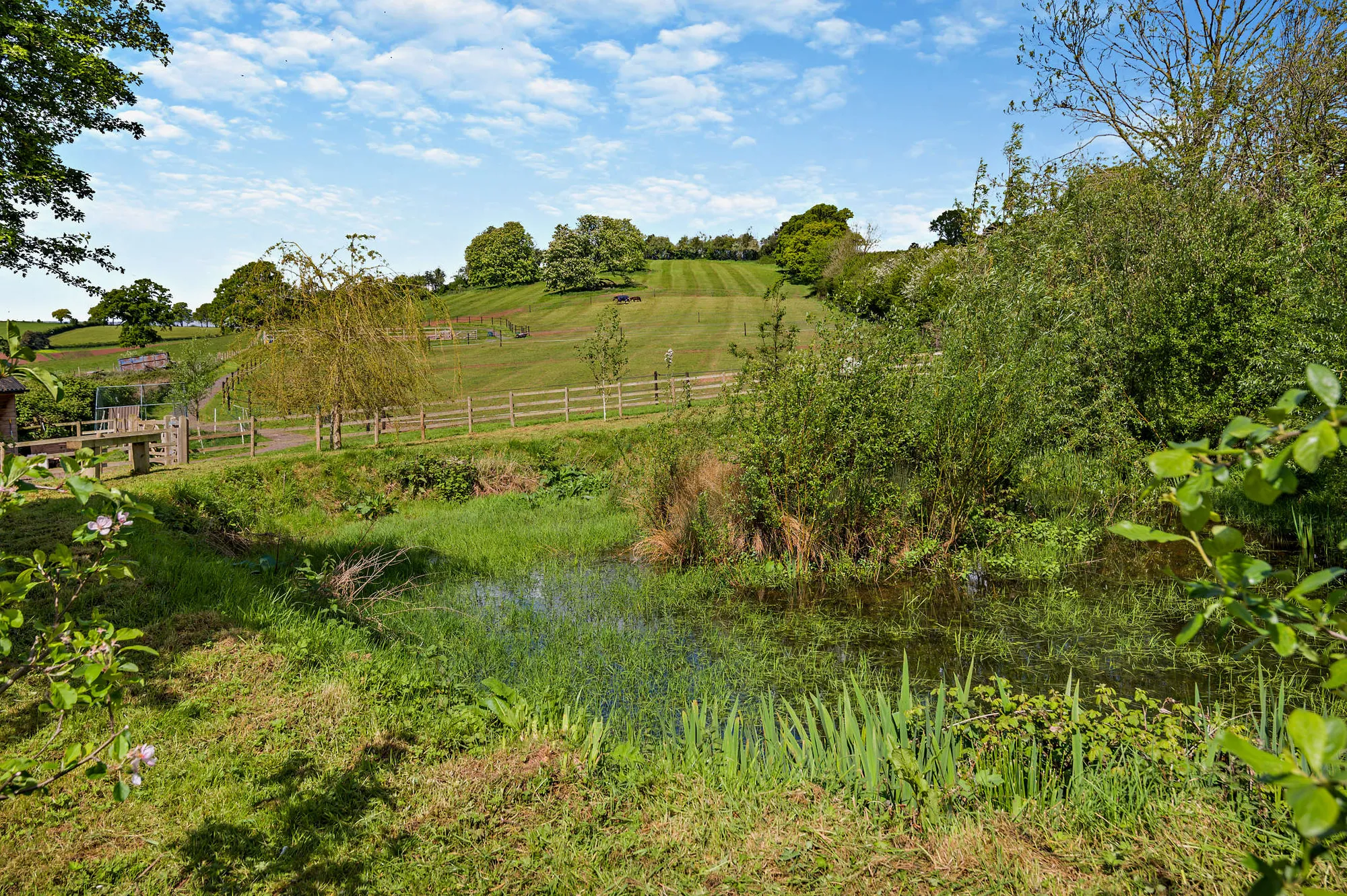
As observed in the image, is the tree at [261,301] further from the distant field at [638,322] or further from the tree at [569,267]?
the tree at [569,267]

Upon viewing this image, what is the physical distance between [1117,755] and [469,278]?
101558 millimetres

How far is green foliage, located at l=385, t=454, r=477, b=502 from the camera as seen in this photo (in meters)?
15.4

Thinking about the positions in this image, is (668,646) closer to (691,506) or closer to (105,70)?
(691,506)

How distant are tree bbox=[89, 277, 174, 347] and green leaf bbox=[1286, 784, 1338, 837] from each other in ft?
238

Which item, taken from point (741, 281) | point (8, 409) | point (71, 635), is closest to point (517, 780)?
point (71, 635)

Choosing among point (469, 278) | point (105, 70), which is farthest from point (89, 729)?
point (469, 278)

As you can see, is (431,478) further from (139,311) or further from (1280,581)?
(139,311)

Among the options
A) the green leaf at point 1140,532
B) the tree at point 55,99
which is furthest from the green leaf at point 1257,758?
the tree at point 55,99

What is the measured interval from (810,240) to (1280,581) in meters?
83.6

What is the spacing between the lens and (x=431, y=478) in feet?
51.3

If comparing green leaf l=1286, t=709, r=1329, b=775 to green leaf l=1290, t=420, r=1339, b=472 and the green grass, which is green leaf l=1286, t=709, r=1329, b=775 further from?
the green grass

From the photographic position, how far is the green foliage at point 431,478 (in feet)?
50.5

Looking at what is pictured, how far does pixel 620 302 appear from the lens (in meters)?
71.6

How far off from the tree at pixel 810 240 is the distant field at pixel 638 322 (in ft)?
8.53
